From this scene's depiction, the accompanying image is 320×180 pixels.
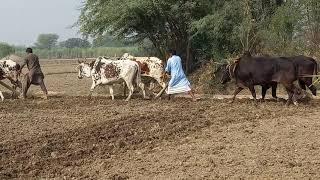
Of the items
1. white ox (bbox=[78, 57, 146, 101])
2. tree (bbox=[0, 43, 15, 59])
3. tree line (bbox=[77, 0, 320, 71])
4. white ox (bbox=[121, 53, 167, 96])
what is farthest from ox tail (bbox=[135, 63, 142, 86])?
tree (bbox=[0, 43, 15, 59])

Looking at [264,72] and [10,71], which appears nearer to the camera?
[264,72]

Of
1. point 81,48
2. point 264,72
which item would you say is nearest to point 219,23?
point 264,72

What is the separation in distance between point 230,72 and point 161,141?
21.4 ft

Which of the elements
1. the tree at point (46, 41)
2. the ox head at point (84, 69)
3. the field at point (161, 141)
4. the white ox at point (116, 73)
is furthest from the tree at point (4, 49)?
the tree at point (46, 41)

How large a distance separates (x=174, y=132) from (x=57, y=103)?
6.13m

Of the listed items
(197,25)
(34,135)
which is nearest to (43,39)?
(197,25)

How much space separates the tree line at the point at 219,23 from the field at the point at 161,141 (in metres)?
7.44

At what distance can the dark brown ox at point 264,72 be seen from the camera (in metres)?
15.6

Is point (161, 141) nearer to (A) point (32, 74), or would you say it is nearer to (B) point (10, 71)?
(A) point (32, 74)

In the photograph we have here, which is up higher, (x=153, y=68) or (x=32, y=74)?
(x=153, y=68)

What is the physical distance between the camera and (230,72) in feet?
55.5

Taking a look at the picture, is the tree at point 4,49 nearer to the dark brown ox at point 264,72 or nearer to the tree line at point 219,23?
the tree line at point 219,23

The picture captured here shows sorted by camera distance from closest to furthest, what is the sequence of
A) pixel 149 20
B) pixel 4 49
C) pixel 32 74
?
pixel 32 74, pixel 149 20, pixel 4 49

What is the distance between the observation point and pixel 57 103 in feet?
55.3
